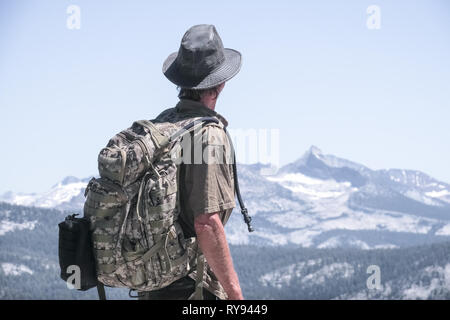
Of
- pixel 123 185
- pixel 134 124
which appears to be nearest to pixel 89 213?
pixel 123 185

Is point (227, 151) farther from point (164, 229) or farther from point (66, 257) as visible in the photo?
point (66, 257)

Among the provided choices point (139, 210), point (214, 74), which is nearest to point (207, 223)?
point (139, 210)

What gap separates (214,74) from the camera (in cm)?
835

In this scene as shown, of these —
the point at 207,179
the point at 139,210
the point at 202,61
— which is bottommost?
the point at 139,210

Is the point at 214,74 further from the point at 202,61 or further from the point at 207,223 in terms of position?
the point at 207,223

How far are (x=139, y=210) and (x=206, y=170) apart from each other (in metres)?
0.73

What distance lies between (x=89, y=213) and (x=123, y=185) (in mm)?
432

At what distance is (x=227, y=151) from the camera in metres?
8.04

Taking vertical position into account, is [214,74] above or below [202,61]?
below

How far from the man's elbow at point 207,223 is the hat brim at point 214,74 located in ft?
4.41

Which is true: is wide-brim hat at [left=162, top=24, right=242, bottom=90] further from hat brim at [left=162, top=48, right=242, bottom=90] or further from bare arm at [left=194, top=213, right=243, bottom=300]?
bare arm at [left=194, top=213, right=243, bottom=300]

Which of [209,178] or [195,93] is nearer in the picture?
[209,178]

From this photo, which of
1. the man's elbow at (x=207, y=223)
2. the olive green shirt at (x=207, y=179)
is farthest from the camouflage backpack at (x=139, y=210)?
the man's elbow at (x=207, y=223)

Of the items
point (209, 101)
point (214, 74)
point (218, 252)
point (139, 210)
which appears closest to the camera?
point (218, 252)
